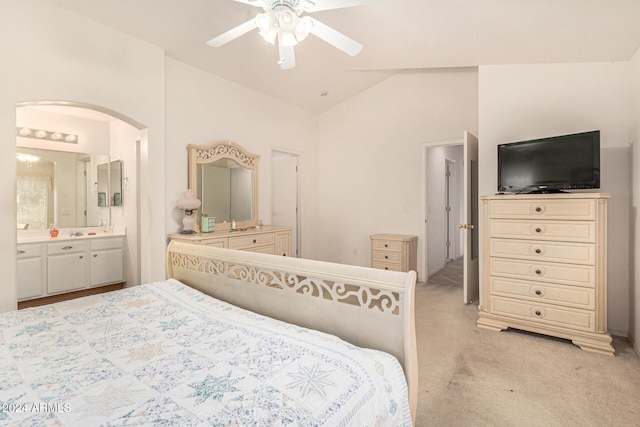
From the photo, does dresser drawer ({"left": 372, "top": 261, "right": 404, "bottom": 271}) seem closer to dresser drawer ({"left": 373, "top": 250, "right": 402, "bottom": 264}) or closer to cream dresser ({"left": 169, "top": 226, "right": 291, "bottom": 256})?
dresser drawer ({"left": 373, "top": 250, "right": 402, "bottom": 264})

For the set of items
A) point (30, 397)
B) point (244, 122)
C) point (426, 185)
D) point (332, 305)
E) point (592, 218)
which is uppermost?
point (244, 122)

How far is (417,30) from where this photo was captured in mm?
2789

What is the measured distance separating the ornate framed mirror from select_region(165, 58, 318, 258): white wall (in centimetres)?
12

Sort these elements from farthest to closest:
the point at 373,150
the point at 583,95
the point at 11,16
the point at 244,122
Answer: the point at 373,150 < the point at 244,122 < the point at 583,95 < the point at 11,16

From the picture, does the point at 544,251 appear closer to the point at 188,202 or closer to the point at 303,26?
the point at 303,26

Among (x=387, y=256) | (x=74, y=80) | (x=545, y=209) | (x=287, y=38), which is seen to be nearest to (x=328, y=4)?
(x=287, y=38)

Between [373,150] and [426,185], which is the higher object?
[373,150]

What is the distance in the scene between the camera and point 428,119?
15.2 feet

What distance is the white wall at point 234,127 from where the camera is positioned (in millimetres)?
3438

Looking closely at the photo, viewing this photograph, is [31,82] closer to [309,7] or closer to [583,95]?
[309,7]

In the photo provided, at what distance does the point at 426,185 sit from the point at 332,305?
3.76 m

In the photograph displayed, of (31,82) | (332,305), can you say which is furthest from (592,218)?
(31,82)

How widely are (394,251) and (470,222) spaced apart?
46.5 inches

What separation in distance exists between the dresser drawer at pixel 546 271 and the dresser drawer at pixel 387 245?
1630mm
